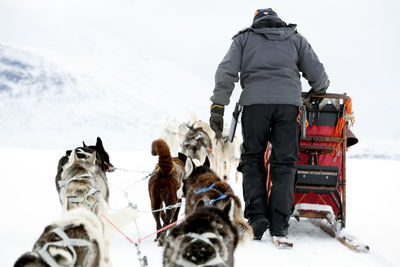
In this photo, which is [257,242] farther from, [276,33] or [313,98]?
[276,33]

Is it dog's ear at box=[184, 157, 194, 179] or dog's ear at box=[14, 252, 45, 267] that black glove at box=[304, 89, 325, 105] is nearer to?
dog's ear at box=[184, 157, 194, 179]

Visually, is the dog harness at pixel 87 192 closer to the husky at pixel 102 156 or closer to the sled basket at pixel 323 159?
the husky at pixel 102 156

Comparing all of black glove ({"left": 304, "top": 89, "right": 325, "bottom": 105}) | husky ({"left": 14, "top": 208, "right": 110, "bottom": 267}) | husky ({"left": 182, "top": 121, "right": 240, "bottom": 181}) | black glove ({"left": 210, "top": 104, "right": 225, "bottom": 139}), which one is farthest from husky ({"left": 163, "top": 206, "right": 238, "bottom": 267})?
husky ({"left": 182, "top": 121, "right": 240, "bottom": 181})

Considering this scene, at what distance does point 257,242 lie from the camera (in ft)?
7.73

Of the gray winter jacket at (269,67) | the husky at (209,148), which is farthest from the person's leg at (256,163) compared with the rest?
the husky at (209,148)

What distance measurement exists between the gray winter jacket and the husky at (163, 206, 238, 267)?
1294 mm

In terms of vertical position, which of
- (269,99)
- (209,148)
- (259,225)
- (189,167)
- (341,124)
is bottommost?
(259,225)

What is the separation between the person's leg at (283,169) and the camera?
2.35 metres

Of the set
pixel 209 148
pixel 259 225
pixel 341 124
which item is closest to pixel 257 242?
pixel 259 225

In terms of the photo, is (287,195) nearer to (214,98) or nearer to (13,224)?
(214,98)

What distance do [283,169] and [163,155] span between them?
94cm

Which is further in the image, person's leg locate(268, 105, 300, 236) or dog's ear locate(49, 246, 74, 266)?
person's leg locate(268, 105, 300, 236)

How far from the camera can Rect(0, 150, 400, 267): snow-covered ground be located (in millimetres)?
2041

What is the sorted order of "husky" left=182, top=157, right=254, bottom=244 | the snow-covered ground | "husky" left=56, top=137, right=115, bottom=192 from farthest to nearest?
"husky" left=56, top=137, right=115, bottom=192 < the snow-covered ground < "husky" left=182, top=157, right=254, bottom=244
